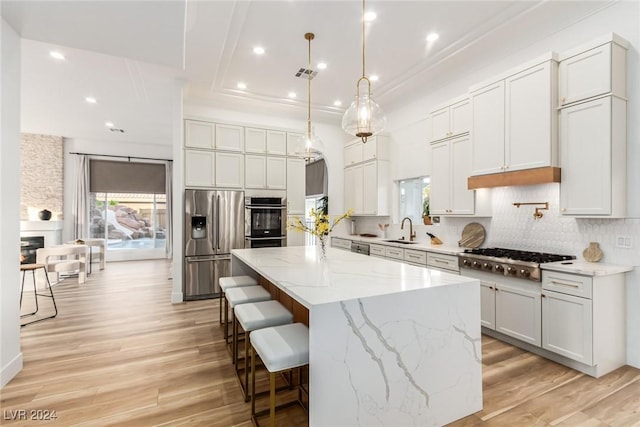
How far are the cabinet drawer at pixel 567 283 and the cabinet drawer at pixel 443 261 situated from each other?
94cm

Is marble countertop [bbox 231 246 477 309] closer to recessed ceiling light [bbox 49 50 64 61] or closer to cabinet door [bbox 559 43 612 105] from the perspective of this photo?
cabinet door [bbox 559 43 612 105]

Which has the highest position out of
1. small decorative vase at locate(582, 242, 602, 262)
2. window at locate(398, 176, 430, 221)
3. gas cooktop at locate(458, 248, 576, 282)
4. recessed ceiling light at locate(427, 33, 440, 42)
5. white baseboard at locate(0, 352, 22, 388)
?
recessed ceiling light at locate(427, 33, 440, 42)

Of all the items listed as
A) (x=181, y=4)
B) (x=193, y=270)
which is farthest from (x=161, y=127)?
(x=181, y=4)

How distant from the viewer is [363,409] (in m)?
1.67

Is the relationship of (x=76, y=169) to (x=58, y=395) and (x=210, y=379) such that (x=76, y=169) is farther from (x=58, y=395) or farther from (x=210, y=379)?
(x=210, y=379)

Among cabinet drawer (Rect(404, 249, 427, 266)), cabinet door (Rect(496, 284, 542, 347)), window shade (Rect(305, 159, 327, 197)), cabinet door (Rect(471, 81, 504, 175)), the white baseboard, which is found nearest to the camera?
the white baseboard

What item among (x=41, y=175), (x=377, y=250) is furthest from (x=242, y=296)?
(x=41, y=175)

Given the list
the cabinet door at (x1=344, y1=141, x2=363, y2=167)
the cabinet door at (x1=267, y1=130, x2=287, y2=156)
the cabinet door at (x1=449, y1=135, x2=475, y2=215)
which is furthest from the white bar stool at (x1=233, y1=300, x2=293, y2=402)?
the cabinet door at (x1=344, y1=141, x2=363, y2=167)

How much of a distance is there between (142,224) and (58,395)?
295 inches

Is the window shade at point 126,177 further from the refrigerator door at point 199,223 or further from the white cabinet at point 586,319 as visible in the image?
the white cabinet at point 586,319

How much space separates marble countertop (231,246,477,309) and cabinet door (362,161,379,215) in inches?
106

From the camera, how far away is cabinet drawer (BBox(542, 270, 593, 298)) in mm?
2455

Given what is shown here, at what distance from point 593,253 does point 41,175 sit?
10.3 m

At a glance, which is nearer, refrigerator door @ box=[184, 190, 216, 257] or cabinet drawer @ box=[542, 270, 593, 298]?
cabinet drawer @ box=[542, 270, 593, 298]
